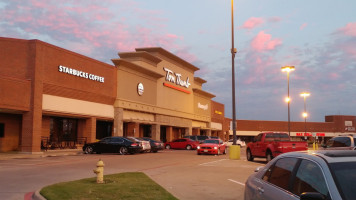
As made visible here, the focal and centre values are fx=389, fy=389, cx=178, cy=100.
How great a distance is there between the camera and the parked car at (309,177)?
4.13 m

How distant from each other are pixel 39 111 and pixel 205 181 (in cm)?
2172

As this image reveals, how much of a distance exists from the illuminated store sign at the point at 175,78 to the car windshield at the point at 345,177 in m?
53.6

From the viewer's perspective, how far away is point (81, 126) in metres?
40.1

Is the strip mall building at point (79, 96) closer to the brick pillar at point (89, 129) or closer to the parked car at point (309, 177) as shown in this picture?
the brick pillar at point (89, 129)

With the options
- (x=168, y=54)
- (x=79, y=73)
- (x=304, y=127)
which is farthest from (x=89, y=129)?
(x=304, y=127)

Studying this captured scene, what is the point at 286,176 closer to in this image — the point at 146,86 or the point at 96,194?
the point at 96,194

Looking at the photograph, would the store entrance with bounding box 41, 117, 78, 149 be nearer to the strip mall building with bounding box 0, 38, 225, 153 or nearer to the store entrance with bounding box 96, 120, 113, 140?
the strip mall building with bounding box 0, 38, 225, 153

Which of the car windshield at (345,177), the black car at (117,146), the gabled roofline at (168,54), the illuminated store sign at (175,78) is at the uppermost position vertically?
the gabled roofline at (168,54)

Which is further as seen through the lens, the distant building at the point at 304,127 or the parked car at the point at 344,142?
the distant building at the point at 304,127

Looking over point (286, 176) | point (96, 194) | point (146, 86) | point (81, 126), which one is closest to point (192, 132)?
point (146, 86)

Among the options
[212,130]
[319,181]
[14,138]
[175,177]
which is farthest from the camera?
[212,130]

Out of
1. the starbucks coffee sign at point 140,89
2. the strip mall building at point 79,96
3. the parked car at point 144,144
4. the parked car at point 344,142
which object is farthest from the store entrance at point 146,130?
the parked car at point 344,142

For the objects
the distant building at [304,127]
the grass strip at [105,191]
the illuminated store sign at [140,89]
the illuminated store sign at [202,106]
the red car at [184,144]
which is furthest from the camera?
the distant building at [304,127]

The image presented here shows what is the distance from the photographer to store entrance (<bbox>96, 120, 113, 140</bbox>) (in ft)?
149
